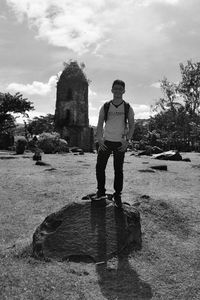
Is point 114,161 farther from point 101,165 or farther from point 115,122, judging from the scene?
point 115,122

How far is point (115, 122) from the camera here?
216 inches

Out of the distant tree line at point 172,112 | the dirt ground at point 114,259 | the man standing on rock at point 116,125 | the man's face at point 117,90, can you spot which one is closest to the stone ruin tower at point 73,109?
the distant tree line at point 172,112

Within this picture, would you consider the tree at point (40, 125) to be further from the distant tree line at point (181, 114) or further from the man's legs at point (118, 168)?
the man's legs at point (118, 168)

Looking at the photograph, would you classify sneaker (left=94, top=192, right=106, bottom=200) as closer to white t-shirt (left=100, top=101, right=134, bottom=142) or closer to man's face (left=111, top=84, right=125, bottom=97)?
white t-shirt (left=100, top=101, right=134, bottom=142)

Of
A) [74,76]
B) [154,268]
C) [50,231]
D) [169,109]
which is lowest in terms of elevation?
[154,268]

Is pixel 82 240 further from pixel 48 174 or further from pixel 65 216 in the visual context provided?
pixel 48 174

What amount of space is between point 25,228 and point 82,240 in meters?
1.55

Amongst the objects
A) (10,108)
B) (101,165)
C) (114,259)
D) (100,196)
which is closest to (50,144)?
(10,108)

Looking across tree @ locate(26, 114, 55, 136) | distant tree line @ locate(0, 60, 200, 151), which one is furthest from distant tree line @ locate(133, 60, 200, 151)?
tree @ locate(26, 114, 55, 136)

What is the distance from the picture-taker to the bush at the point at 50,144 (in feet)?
81.1

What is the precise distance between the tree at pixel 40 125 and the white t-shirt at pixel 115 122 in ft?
136

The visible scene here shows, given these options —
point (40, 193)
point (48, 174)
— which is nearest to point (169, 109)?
point (48, 174)

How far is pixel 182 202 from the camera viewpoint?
8094 millimetres

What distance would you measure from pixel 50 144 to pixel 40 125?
26.7 m
